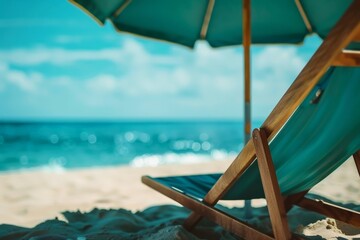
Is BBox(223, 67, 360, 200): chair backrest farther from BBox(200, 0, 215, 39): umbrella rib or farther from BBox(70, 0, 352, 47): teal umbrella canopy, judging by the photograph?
BBox(200, 0, 215, 39): umbrella rib

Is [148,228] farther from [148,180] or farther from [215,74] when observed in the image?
[215,74]

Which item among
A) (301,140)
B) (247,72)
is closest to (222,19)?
(247,72)

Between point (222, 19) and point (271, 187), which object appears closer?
point (271, 187)

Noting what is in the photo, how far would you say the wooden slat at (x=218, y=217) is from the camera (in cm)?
175

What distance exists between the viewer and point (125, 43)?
4409cm

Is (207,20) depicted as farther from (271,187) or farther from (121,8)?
(271,187)

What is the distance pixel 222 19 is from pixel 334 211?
6.30 ft

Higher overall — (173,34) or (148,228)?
(173,34)

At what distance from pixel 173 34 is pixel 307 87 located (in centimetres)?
212

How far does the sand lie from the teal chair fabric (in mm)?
550

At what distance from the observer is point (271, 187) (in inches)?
62.8

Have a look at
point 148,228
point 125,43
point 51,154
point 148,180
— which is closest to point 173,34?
point 148,180

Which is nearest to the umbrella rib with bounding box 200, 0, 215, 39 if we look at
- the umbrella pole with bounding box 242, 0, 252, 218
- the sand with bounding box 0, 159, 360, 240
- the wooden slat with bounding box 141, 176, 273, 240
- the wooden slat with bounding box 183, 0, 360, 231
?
the umbrella pole with bounding box 242, 0, 252, 218

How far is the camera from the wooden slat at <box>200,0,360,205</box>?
4.02 ft
